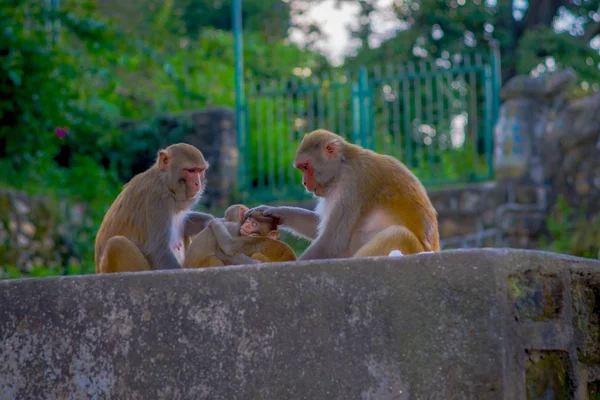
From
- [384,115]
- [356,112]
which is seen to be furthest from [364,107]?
[384,115]

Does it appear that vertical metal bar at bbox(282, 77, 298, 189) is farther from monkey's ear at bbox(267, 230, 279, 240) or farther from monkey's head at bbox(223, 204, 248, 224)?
monkey's ear at bbox(267, 230, 279, 240)

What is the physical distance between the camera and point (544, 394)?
8.14 ft

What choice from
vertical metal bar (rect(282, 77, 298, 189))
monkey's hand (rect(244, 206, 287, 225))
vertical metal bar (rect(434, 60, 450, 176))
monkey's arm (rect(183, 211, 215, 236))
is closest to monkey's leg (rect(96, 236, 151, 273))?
monkey's arm (rect(183, 211, 215, 236))

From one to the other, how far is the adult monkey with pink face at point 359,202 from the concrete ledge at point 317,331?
1.02 meters

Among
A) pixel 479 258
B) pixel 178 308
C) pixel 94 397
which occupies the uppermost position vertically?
pixel 479 258

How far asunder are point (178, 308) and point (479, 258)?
88cm

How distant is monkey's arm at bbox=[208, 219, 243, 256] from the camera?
12.8ft

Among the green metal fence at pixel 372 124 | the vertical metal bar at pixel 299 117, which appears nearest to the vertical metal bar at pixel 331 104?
the green metal fence at pixel 372 124

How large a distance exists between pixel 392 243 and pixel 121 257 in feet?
3.53

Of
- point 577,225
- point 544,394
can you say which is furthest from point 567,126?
point 544,394

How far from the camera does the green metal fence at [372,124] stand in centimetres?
1062

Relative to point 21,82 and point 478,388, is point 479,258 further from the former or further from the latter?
point 21,82

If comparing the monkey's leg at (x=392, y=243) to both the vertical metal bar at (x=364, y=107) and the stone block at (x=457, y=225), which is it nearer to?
the stone block at (x=457, y=225)

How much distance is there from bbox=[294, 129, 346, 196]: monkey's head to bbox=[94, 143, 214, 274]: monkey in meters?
0.42
